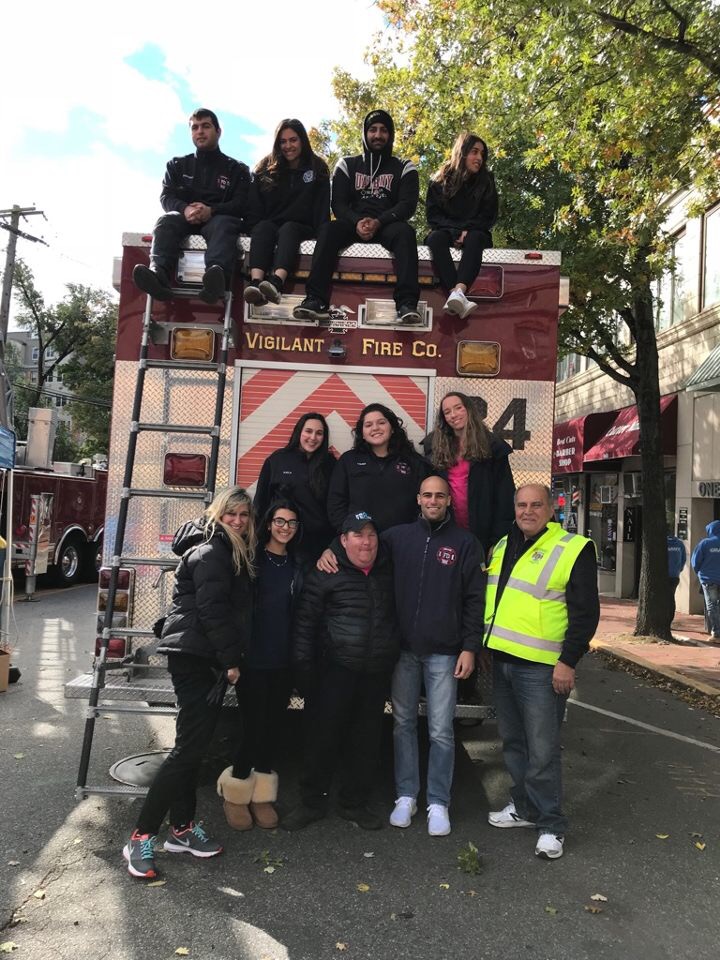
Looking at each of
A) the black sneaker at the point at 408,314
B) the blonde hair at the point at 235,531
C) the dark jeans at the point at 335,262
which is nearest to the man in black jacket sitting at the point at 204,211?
the dark jeans at the point at 335,262

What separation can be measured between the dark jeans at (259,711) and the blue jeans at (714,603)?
8853mm

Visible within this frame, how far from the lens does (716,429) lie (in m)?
12.9

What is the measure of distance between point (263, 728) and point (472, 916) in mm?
1354

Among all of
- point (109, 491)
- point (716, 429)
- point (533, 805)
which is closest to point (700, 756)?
point (533, 805)

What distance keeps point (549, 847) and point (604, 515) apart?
14.7 meters

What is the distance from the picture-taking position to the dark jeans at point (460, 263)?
→ 15.6ft

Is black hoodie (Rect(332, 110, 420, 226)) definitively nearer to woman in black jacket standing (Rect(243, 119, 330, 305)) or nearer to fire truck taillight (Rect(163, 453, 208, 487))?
woman in black jacket standing (Rect(243, 119, 330, 305))

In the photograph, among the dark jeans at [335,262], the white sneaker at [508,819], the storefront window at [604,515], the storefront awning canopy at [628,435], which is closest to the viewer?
the white sneaker at [508,819]

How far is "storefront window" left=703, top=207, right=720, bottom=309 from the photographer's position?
13.5 m

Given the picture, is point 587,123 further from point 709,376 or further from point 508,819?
point 508,819

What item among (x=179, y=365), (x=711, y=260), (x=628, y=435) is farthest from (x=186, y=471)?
(x=711, y=260)

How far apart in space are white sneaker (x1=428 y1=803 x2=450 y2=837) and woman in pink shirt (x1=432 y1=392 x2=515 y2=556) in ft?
4.79

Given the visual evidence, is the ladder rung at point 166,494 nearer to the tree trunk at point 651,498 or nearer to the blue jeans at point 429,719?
the blue jeans at point 429,719

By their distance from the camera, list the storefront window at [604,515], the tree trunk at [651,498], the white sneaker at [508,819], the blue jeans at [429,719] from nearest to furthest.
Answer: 1. the blue jeans at [429,719]
2. the white sneaker at [508,819]
3. the tree trunk at [651,498]
4. the storefront window at [604,515]
